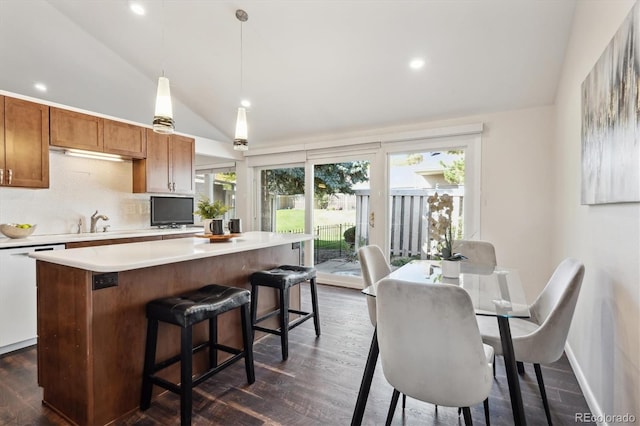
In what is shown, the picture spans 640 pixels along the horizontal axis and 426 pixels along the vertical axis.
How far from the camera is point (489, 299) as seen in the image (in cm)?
164

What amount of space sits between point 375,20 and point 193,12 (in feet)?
6.08

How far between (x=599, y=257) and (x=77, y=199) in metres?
5.03

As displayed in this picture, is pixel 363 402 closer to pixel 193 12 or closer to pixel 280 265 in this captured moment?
pixel 280 265

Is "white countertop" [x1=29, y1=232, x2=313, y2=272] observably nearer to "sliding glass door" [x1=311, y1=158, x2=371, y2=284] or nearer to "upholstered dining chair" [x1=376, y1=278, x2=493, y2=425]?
"upholstered dining chair" [x1=376, y1=278, x2=493, y2=425]

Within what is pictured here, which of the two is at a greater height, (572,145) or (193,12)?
(193,12)

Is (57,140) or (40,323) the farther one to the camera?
(57,140)

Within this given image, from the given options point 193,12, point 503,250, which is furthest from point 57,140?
point 503,250

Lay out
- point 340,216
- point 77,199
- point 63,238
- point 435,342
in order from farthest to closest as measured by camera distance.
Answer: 1. point 340,216
2. point 77,199
3. point 63,238
4. point 435,342

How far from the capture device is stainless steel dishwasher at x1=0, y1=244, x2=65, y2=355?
8.42 ft

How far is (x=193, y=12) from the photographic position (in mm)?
3084

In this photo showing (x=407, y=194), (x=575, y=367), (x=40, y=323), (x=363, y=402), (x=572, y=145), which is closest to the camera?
(x=363, y=402)

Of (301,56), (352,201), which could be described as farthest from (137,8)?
(352,201)

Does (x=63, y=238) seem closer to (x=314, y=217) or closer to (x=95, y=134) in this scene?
(x=95, y=134)

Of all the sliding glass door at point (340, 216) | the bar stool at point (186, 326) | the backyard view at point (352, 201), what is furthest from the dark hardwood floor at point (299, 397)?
the sliding glass door at point (340, 216)
